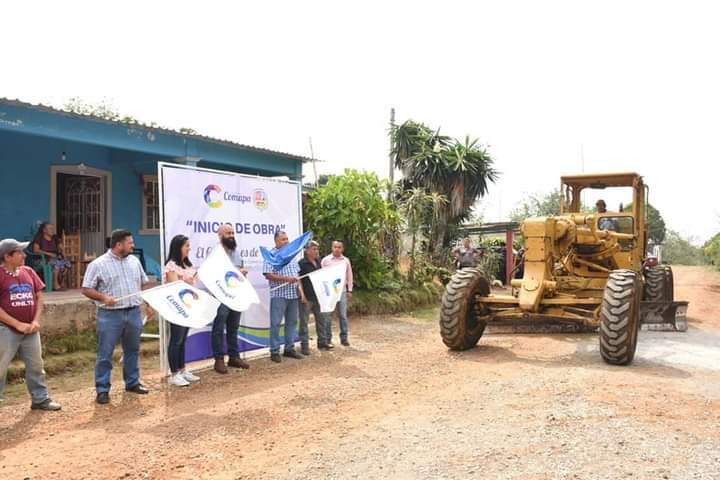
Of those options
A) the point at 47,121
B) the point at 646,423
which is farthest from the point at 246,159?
the point at 646,423

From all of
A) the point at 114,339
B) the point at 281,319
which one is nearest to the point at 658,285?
the point at 281,319

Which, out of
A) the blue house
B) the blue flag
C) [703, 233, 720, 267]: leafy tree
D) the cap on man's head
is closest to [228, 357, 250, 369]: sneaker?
the blue flag

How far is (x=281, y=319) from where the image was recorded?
815 centimetres

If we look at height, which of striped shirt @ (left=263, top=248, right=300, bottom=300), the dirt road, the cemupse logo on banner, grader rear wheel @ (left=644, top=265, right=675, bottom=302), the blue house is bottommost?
the dirt road

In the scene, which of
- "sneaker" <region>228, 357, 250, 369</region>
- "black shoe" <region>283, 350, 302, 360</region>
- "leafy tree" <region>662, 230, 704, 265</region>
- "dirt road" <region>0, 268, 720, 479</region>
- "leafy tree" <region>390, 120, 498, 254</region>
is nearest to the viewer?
"dirt road" <region>0, 268, 720, 479</region>

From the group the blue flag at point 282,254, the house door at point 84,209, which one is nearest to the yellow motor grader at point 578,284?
the blue flag at point 282,254

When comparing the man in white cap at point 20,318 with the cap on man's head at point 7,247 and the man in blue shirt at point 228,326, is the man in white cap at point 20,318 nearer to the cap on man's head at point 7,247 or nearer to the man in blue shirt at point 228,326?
the cap on man's head at point 7,247

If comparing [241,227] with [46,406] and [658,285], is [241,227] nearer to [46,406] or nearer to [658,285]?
[46,406]

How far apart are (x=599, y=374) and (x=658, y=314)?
3.43m

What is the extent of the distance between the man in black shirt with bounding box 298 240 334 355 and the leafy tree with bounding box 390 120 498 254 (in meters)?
11.8

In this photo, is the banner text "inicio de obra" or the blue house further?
the blue house

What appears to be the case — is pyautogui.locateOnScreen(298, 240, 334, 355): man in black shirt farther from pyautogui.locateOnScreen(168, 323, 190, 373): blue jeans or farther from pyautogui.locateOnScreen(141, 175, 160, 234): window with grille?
pyautogui.locateOnScreen(141, 175, 160, 234): window with grille

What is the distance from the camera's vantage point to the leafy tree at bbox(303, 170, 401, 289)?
1227 centimetres

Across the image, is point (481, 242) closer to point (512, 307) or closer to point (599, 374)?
point (512, 307)
